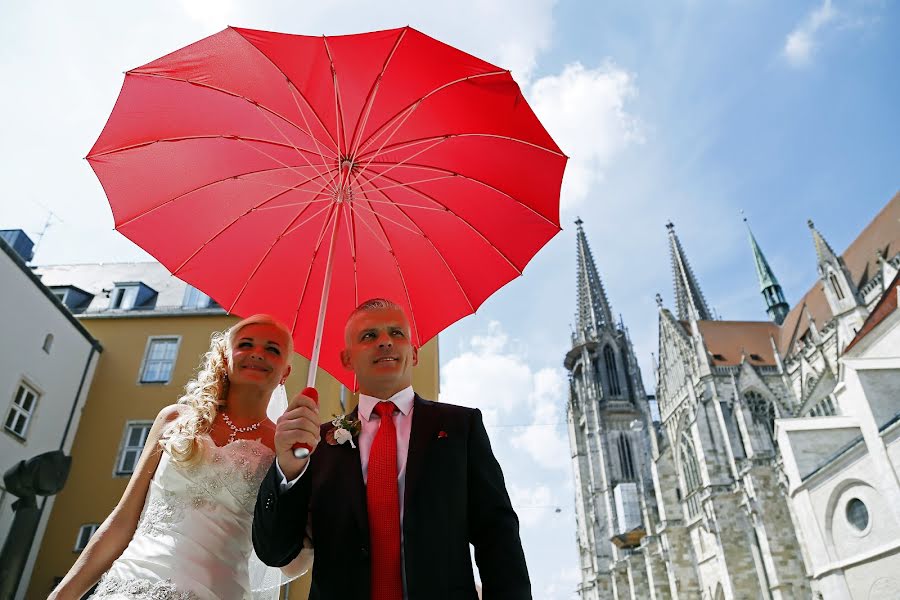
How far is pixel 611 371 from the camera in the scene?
195ft

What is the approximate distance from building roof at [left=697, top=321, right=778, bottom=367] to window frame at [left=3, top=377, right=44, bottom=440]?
39.2m

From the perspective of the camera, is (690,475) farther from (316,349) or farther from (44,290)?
(316,349)

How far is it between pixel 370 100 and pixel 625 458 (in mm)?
55045

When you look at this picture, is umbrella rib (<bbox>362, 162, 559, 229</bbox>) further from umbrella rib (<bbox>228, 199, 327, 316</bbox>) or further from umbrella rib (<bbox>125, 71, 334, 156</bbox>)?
umbrella rib (<bbox>228, 199, 327, 316</bbox>)

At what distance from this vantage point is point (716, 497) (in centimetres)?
3325

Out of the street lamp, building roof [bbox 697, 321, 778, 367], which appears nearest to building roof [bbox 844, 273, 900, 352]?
building roof [bbox 697, 321, 778, 367]

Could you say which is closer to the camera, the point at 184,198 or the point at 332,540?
the point at 332,540

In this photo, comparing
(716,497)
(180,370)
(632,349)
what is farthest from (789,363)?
(180,370)

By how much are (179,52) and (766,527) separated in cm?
3490

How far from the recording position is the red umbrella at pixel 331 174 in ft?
8.07

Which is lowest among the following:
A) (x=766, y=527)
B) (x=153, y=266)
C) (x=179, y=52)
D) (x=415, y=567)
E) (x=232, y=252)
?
(x=415, y=567)

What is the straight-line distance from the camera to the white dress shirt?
6.56ft

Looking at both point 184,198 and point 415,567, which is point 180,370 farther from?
point 415,567

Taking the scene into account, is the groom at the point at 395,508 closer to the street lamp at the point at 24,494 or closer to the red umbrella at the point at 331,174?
the red umbrella at the point at 331,174
